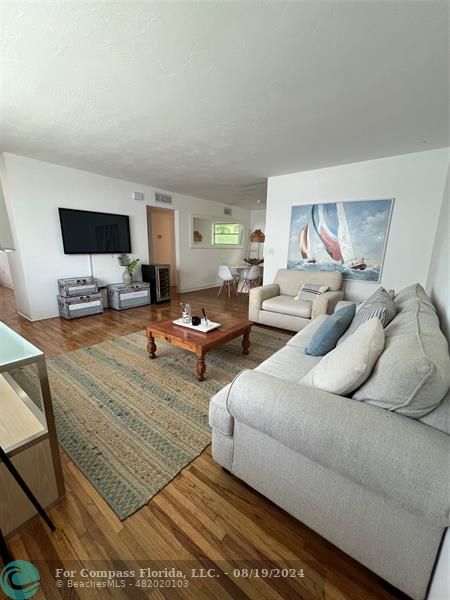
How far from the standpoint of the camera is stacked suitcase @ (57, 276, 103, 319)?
3.74m

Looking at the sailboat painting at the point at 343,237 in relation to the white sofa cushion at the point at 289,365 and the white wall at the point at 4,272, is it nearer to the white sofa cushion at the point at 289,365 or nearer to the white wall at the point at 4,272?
the white sofa cushion at the point at 289,365

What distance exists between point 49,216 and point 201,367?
3.50 meters

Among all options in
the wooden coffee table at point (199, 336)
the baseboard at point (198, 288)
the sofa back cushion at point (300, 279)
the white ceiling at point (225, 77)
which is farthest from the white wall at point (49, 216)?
the sofa back cushion at point (300, 279)

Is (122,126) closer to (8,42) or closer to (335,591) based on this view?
(8,42)

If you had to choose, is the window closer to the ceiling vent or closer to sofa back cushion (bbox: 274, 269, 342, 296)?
the ceiling vent

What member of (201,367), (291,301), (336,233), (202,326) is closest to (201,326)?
(202,326)

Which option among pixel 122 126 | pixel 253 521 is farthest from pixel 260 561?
pixel 122 126

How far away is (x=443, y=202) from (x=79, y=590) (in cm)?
431

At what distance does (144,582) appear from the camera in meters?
0.91

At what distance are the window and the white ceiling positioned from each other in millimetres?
3864

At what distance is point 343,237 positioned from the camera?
363cm

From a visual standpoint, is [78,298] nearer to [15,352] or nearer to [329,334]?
[15,352]

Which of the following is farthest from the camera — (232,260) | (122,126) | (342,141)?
(232,260)

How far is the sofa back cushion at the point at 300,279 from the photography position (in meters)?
3.57
